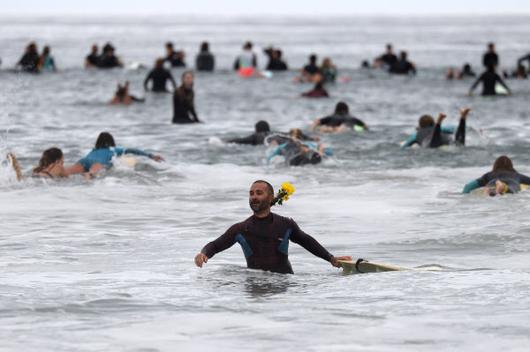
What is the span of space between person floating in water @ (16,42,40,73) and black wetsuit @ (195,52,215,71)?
5904 millimetres

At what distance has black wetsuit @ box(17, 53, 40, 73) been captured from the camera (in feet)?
153

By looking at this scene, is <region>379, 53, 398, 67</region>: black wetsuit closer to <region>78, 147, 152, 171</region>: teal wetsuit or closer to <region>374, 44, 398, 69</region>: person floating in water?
<region>374, 44, 398, 69</region>: person floating in water

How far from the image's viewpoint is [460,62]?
201 feet

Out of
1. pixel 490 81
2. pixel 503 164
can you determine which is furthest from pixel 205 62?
pixel 503 164

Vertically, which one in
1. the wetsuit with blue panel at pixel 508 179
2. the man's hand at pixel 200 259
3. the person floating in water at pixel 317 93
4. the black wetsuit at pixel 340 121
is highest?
the man's hand at pixel 200 259

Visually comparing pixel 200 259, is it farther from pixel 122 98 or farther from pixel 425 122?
pixel 122 98

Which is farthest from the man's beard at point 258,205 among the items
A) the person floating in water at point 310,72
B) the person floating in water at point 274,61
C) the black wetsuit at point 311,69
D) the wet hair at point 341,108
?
the person floating in water at point 274,61

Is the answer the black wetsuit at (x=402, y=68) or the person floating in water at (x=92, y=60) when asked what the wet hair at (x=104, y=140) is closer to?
the black wetsuit at (x=402, y=68)

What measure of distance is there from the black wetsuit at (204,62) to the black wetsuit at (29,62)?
5.91 meters

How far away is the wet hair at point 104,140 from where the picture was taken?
71.0ft

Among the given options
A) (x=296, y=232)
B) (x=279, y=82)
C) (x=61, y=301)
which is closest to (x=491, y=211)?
(x=296, y=232)

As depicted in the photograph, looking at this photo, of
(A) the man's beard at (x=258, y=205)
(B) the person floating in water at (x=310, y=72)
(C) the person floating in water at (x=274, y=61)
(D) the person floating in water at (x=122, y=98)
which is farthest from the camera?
(C) the person floating in water at (x=274, y=61)

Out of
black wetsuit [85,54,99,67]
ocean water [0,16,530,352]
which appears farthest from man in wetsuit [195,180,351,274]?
black wetsuit [85,54,99,67]

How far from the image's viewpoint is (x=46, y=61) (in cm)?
4862
